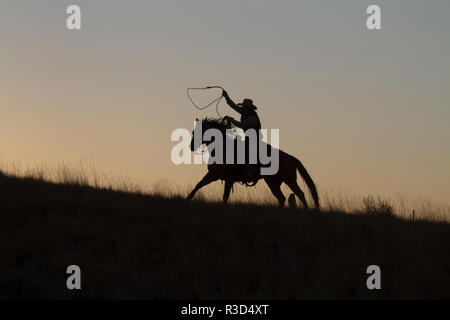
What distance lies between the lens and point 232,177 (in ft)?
56.1

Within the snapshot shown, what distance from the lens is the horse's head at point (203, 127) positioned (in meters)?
17.5

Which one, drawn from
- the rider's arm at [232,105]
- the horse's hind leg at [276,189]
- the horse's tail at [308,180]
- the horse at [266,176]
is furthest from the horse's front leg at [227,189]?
the horse's tail at [308,180]

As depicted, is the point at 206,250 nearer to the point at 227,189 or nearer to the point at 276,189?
the point at 227,189

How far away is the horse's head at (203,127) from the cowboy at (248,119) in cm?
→ 24

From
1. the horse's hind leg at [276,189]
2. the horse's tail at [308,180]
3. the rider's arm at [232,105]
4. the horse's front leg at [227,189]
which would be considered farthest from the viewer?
the horse's tail at [308,180]

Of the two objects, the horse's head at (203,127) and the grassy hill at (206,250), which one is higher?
the horse's head at (203,127)

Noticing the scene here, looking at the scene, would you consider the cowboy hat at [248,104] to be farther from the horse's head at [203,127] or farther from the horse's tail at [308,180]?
the horse's tail at [308,180]

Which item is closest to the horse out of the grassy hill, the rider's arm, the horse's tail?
the horse's tail

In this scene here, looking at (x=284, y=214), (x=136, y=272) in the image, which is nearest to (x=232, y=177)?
(x=284, y=214)

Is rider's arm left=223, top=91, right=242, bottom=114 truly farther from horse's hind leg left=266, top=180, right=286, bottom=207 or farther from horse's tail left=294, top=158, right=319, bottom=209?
horse's tail left=294, top=158, right=319, bottom=209
